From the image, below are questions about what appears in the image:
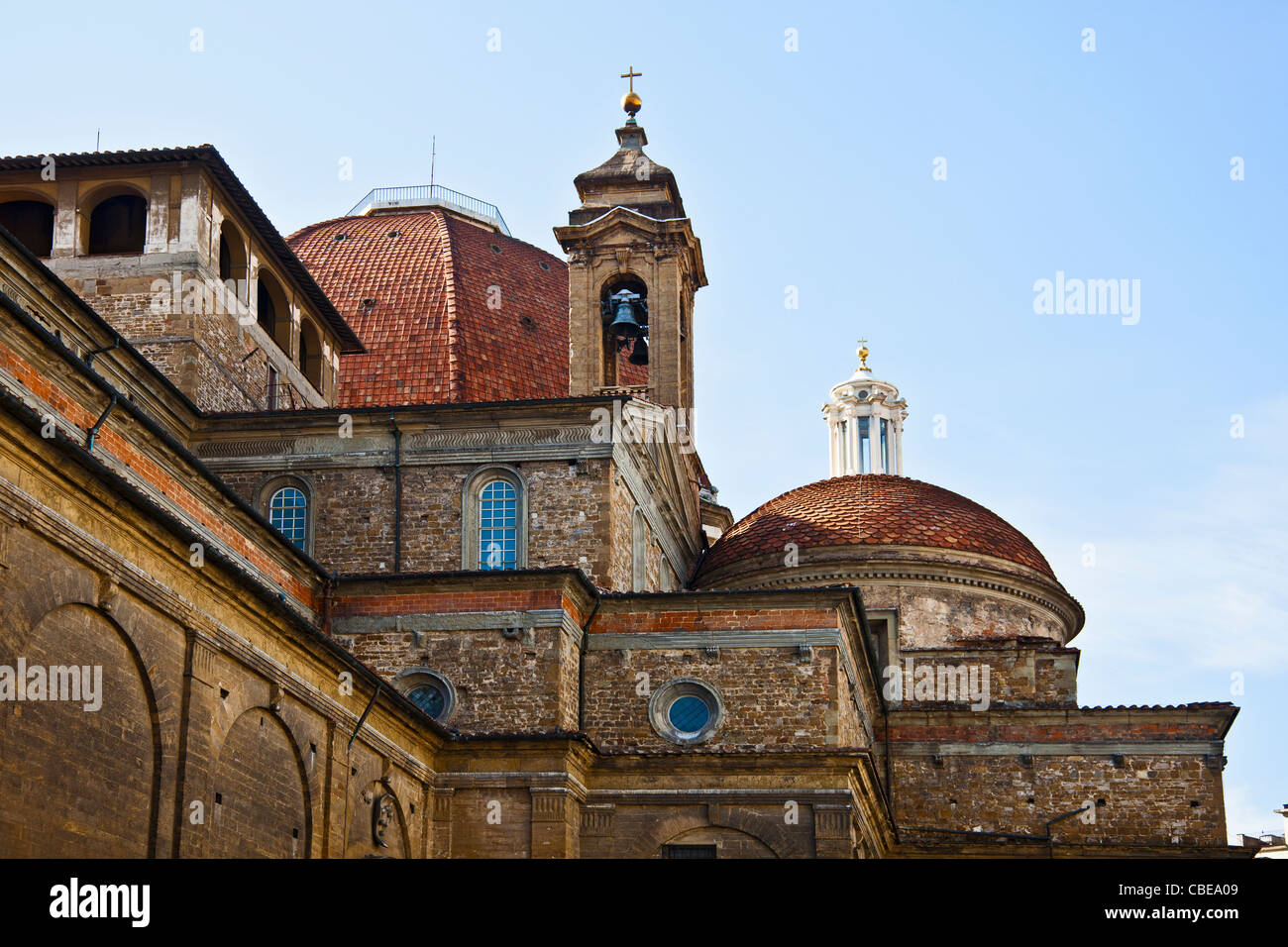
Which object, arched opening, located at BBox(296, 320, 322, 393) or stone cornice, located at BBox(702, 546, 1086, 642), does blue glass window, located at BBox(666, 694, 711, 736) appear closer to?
stone cornice, located at BBox(702, 546, 1086, 642)

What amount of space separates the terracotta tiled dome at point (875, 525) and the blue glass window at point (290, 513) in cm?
1199

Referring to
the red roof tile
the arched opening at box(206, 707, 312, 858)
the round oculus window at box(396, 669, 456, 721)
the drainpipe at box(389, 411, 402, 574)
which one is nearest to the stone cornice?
the red roof tile

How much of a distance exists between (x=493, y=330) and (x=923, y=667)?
14282mm

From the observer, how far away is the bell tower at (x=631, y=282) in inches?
1527

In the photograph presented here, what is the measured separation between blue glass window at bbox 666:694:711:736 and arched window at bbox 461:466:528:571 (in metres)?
3.81

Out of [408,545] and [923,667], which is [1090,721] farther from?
[408,545]

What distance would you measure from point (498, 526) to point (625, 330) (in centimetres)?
668

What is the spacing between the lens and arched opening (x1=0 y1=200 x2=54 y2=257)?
35375mm

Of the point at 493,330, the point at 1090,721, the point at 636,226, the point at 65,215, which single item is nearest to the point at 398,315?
the point at 493,330

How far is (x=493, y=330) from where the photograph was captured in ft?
161

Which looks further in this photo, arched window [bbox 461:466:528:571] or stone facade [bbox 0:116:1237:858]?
arched window [bbox 461:466:528:571]
